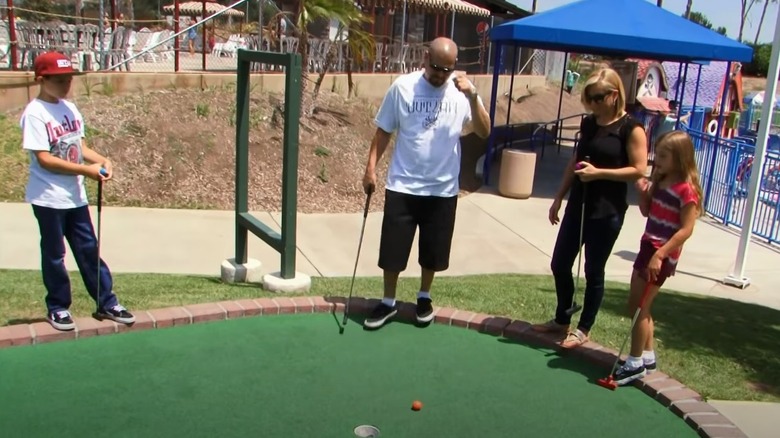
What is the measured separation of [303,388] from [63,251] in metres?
1.52

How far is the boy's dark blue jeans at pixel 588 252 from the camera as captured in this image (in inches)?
161

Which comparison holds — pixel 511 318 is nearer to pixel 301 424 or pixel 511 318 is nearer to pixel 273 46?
pixel 301 424

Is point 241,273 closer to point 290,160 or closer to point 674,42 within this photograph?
point 290,160

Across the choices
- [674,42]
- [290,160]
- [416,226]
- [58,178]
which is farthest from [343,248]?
[674,42]

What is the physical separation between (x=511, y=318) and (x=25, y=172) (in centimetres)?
624

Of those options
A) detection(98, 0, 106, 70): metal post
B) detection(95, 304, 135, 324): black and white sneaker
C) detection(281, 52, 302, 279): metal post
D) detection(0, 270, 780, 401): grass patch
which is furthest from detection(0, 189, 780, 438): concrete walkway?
detection(98, 0, 106, 70): metal post

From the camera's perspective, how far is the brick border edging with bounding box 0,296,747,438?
371 centimetres

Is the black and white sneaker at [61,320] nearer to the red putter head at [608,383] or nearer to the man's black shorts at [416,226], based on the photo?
the man's black shorts at [416,226]

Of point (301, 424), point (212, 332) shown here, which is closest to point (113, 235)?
point (212, 332)

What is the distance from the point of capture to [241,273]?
18.1 ft

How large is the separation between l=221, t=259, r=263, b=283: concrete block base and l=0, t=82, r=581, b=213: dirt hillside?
3430 mm

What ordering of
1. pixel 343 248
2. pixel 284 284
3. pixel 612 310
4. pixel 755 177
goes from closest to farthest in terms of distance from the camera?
pixel 284 284 < pixel 612 310 < pixel 755 177 < pixel 343 248

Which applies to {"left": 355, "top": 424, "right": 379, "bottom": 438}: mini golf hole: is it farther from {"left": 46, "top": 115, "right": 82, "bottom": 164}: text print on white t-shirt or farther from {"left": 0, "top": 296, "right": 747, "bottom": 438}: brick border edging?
{"left": 46, "top": 115, "right": 82, "bottom": 164}: text print on white t-shirt

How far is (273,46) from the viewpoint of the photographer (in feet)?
45.1
